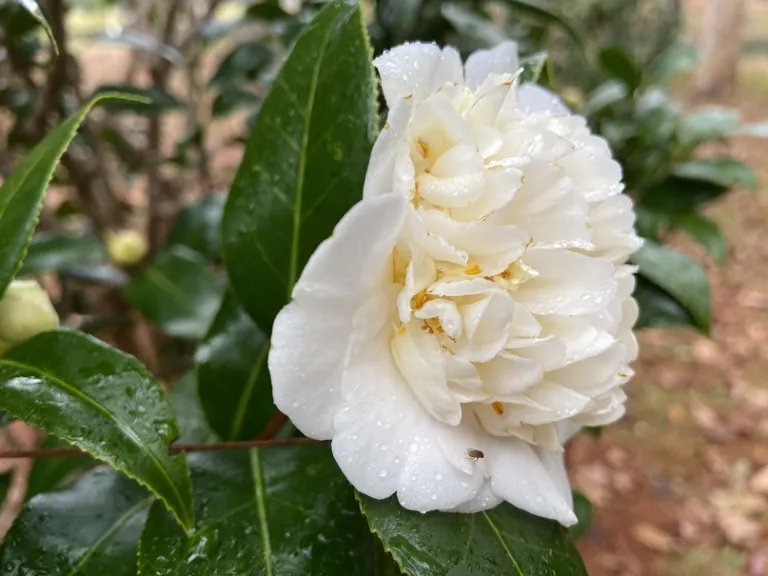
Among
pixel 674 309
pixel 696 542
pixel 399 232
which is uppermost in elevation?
pixel 399 232


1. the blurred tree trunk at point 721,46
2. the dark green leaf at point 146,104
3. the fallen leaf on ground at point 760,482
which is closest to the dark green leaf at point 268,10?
the dark green leaf at point 146,104

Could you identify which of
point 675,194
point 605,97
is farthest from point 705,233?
point 605,97

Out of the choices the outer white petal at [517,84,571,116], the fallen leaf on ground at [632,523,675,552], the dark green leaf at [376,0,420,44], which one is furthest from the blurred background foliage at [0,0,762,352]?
the fallen leaf on ground at [632,523,675,552]

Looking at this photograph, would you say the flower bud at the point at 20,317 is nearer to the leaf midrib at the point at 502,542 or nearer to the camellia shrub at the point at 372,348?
the camellia shrub at the point at 372,348

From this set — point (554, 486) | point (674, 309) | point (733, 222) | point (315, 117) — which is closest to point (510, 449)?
point (554, 486)

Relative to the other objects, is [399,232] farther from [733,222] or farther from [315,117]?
[733,222]

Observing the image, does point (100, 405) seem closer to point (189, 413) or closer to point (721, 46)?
point (189, 413)

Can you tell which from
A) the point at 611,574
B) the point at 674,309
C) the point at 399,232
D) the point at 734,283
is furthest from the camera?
the point at 734,283
